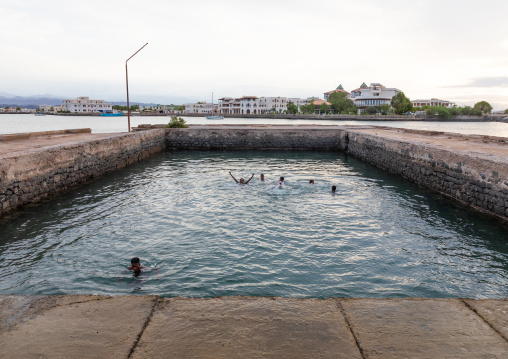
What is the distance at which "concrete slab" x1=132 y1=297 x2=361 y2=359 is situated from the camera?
3.30 metres

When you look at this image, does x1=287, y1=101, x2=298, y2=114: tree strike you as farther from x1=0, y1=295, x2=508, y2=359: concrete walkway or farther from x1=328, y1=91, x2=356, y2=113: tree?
x1=0, y1=295, x2=508, y2=359: concrete walkway

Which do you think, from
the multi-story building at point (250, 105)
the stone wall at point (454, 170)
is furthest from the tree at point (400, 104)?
the stone wall at point (454, 170)

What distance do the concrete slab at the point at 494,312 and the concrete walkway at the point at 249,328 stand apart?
0.01m

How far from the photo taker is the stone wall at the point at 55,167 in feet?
36.7

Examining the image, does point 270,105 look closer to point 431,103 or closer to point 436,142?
point 431,103

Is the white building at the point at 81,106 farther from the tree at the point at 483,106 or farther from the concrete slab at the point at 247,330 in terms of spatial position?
the concrete slab at the point at 247,330

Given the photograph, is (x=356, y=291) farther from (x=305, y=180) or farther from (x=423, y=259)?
(x=305, y=180)

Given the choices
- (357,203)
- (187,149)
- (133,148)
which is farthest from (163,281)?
(187,149)

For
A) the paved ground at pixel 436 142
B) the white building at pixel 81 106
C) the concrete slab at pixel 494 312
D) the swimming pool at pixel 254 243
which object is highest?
the white building at pixel 81 106

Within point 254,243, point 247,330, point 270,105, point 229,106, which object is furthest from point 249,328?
point 229,106

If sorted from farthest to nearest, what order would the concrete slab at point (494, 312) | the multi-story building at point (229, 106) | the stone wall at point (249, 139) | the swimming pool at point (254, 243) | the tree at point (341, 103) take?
the multi-story building at point (229, 106) → the tree at point (341, 103) → the stone wall at point (249, 139) → the swimming pool at point (254, 243) → the concrete slab at point (494, 312)

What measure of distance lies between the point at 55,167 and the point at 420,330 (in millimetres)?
14818

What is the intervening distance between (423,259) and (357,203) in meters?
5.04

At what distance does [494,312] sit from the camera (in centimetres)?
413
